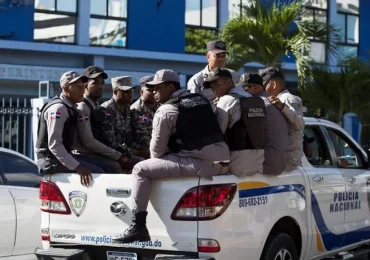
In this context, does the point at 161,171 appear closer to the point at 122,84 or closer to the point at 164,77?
the point at 164,77

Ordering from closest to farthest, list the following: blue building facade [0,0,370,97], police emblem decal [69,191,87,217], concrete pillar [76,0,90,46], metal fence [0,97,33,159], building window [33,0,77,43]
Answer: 1. police emblem decal [69,191,87,217]
2. metal fence [0,97,33,159]
3. blue building facade [0,0,370,97]
4. building window [33,0,77,43]
5. concrete pillar [76,0,90,46]

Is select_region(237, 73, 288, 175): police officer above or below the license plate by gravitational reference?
above

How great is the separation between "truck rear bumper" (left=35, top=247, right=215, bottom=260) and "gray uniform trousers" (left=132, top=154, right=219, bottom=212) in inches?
15.6

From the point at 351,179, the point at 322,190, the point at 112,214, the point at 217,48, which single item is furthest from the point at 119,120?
the point at 351,179

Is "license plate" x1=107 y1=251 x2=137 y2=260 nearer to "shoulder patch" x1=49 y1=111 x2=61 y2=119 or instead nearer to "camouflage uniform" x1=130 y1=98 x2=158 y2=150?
"shoulder patch" x1=49 y1=111 x2=61 y2=119

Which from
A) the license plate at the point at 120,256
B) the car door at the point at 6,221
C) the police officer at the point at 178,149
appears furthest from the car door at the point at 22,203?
the police officer at the point at 178,149

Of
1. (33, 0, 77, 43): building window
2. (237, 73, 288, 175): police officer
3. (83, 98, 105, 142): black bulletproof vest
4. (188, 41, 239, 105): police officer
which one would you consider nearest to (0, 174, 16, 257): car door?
(83, 98, 105, 142): black bulletproof vest

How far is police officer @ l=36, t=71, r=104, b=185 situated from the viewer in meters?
6.21

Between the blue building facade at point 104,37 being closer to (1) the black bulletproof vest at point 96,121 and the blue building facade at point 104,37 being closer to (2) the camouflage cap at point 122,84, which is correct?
(2) the camouflage cap at point 122,84

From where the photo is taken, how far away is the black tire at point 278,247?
6066mm

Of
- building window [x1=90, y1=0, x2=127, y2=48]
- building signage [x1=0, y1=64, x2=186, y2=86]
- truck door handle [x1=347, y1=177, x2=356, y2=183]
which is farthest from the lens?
building window [x1=90, y1=0, x2=127, y2=48]

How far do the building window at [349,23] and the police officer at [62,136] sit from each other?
60.9 feet

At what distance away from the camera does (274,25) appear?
14547 mm

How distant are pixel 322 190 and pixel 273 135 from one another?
3.38 feet
